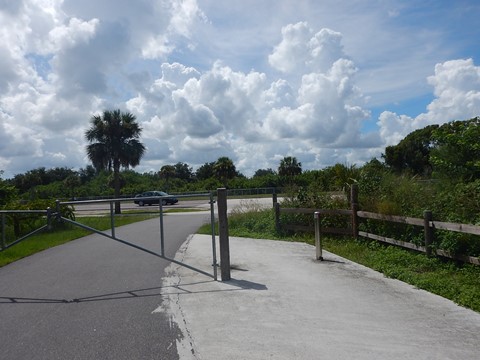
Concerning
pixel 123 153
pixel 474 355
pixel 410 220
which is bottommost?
pixel 474 355

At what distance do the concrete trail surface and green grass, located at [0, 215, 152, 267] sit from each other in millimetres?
3808

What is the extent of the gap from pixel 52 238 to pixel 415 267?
13.4 m

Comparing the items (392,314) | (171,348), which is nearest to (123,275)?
(171,348)

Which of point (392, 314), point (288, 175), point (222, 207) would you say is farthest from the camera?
point (288, 175)

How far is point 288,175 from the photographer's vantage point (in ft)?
216

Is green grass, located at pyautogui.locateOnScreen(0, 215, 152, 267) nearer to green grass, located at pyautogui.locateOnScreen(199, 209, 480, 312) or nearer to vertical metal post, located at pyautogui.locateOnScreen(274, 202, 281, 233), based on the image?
vertical metal post, located at pyautogui.locateOnScreen(274, 202, 281, 233)

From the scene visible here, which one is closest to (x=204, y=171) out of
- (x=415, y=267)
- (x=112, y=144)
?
(x=112, y=144)

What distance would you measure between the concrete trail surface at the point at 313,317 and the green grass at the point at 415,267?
0.28m

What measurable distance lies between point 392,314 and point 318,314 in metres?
1.03

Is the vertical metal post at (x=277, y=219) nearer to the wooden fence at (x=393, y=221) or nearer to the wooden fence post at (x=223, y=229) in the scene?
the wooden fence at (x=393, y=221)

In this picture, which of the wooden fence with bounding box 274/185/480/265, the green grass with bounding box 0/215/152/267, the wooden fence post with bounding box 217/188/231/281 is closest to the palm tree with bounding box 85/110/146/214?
the green grass with bounding box 0/215/152/267

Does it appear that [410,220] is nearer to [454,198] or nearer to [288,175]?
[454,198]

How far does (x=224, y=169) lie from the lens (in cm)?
6738

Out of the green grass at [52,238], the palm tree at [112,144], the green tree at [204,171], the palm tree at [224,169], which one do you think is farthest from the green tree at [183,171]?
the green grass at [52,238]
